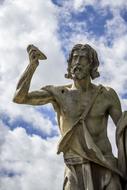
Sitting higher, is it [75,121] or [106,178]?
[75,121]

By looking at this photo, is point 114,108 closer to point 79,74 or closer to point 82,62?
point 79,74

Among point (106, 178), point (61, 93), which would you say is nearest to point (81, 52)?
point (61, 93)

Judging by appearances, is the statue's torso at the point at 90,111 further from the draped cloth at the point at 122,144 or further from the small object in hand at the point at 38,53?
the small object in hand at the point at 38,53

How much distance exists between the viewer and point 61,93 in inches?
517

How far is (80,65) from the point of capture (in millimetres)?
13078

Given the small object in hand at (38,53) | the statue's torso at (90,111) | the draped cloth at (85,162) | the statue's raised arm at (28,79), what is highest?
the small object in hand at (38,53)

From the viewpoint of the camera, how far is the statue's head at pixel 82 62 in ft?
42.9

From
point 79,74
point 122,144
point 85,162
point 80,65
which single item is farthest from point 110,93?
point 85,162

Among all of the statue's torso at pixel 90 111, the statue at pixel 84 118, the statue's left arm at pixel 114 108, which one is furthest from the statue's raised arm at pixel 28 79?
the statue's left arm at pixel 114 108

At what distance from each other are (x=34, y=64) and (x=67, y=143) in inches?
71.1

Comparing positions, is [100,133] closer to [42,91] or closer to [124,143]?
[124,143]

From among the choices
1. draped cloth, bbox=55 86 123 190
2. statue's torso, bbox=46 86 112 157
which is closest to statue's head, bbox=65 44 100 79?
statue's torso, bbox=46 86 112 157

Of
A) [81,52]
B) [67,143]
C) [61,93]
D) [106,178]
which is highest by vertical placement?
[81,52]

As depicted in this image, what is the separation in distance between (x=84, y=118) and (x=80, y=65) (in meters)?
1.21
